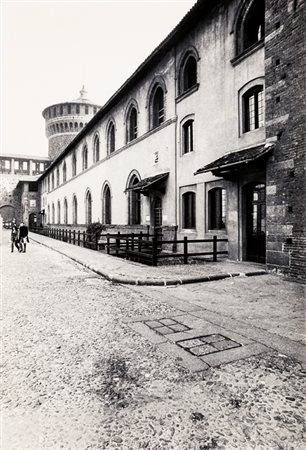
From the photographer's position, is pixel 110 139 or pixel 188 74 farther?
pixel 110 139

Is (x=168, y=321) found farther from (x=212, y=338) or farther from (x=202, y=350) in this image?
(x=202, y=350)

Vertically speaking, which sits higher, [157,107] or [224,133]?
[157,107]

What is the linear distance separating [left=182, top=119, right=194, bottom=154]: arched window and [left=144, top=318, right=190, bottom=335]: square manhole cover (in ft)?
33.6

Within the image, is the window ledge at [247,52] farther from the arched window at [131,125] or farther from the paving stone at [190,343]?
the arched window at [131,125]

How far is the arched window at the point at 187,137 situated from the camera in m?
13.4

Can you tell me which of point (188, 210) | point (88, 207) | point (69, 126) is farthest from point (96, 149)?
point (69, 126)

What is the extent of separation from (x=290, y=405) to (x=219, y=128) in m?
10.3

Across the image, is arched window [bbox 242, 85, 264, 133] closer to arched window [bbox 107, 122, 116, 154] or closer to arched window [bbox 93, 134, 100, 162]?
arched window [bbox 107, 122, 116, 154]

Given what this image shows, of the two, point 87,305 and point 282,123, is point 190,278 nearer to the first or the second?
point 87,305

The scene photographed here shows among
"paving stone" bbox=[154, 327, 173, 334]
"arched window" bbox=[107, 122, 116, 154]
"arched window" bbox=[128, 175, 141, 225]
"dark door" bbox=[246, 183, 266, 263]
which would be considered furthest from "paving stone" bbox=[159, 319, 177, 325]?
"arched window" bbox=[107, 122, 116, 154]

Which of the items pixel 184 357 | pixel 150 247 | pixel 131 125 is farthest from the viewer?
pixel 131 125

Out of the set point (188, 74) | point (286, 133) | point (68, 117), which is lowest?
point (286, 133)

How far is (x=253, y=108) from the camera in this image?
10.1 m

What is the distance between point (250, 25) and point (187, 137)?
4.80m
